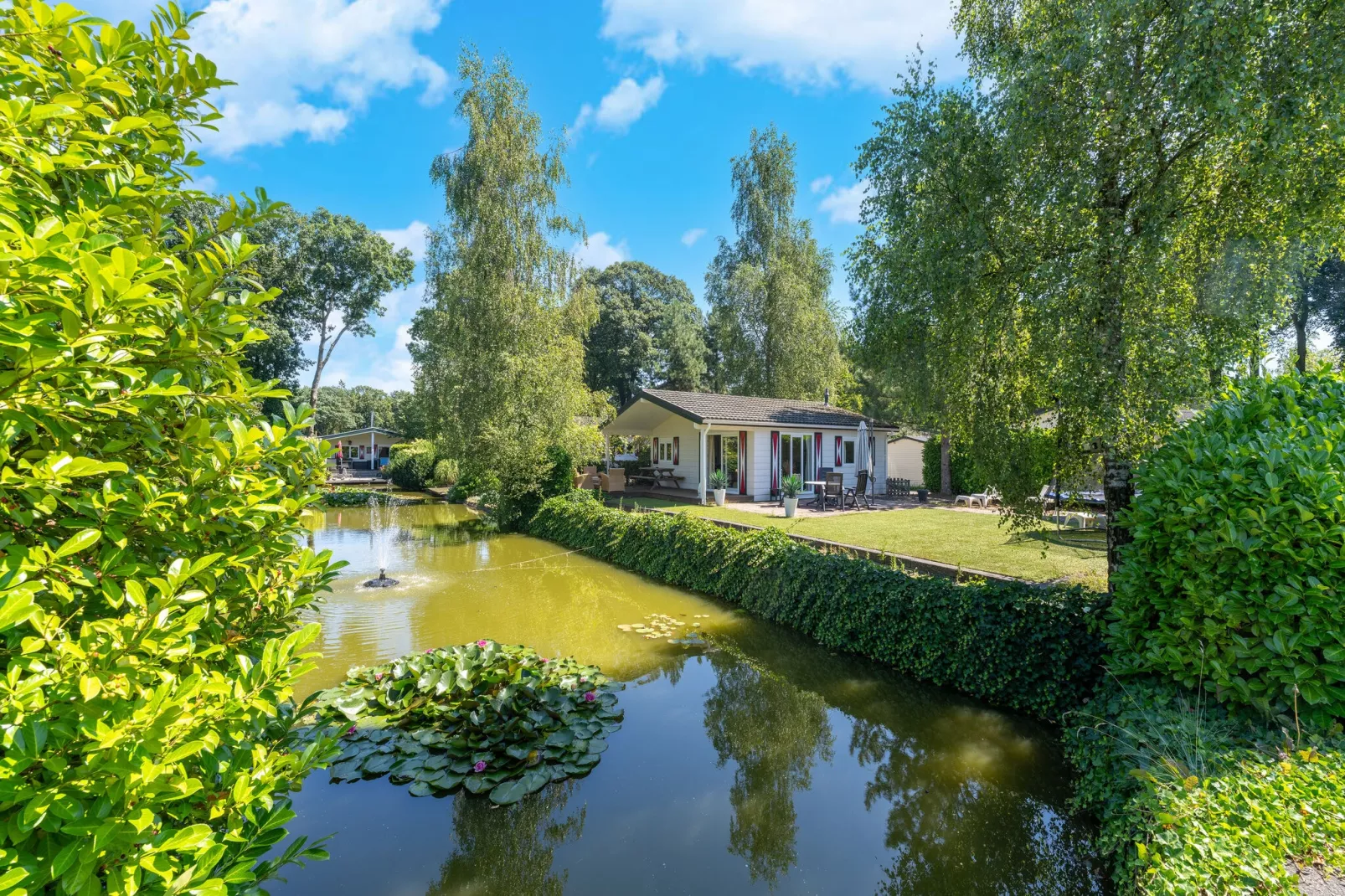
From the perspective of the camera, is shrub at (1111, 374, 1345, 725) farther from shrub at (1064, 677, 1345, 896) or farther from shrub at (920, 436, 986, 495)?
shrub at (920, 436, 986, 495)

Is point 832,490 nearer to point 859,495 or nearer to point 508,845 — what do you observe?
point 859,495

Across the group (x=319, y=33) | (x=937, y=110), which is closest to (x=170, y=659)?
(x=319, y=33)

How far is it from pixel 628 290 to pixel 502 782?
142 feet

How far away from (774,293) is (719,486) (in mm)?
12532

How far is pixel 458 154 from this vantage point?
57.5 ft

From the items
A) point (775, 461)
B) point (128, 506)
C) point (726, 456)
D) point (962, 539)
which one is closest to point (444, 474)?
point (726, 456)

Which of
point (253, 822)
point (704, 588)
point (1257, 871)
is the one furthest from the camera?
point (704, 588)

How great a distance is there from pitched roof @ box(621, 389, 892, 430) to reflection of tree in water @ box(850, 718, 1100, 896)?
13.3 metres

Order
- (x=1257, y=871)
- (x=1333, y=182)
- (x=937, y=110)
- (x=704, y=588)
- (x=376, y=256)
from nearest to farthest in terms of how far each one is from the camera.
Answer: (x=1257, y=871) < (x=1333, y=182) < (x=937, y=110) < (x=704, y=588) < (x=376, y=256)

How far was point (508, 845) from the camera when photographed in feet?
13.3

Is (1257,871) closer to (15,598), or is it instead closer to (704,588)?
(15,598)

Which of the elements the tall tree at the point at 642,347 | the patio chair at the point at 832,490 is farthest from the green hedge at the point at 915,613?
the tall tree at the point at 642,347

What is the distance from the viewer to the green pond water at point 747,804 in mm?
3756

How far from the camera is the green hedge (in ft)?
18.3
